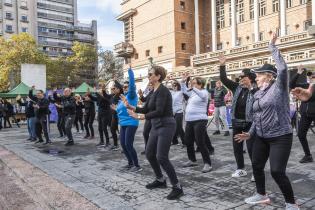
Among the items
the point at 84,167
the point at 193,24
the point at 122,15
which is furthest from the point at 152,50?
the point at 84,167

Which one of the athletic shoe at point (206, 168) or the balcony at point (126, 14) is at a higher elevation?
the balcony at point (126, 14)

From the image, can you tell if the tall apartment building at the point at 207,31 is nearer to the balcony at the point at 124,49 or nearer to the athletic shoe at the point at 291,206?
the balcony at the point at 124,49

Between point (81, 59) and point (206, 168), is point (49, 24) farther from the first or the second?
point (206, 168)

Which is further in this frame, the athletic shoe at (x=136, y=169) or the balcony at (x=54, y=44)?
the balcony at (x=54, y=44)

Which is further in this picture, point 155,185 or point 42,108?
point 42,108

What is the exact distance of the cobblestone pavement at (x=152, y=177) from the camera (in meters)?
4.51

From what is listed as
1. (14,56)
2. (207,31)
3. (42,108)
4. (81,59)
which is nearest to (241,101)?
(42,108)

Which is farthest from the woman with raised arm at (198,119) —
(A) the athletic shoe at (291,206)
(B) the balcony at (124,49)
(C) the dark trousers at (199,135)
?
(B) the balcony at (124,49)

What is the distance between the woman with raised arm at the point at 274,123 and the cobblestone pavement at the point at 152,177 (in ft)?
1.98

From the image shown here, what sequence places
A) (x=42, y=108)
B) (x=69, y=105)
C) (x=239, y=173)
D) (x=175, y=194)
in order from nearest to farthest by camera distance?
(x=175, y=194), (x=239, y=173), (x=69, y=105), (x=42, y=108)

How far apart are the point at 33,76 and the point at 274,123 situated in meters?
23.6

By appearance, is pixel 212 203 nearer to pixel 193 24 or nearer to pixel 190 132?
pixel 190 132

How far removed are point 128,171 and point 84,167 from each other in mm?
1212

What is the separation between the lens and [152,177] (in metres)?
6.05
